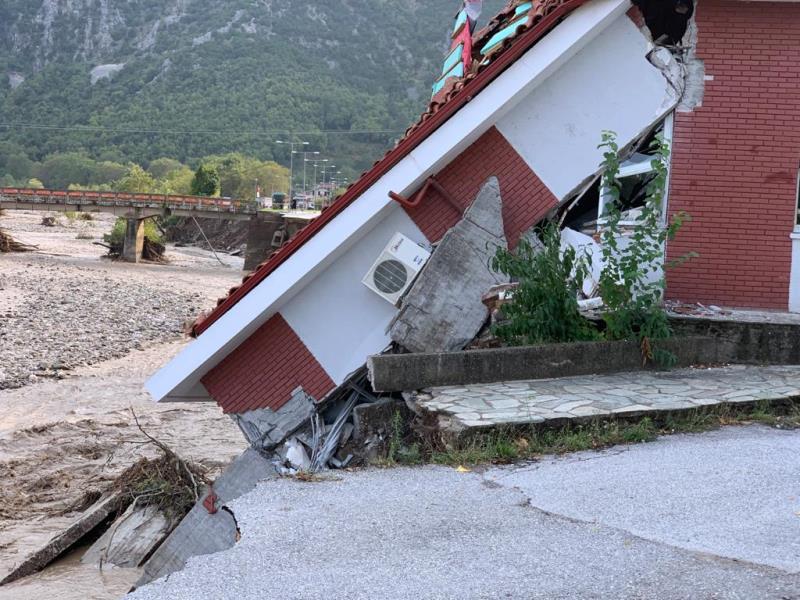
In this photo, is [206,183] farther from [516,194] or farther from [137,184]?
[516,194]

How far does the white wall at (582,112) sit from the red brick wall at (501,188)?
0.36 feet

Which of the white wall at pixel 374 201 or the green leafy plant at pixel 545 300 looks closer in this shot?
the green leafy plant at pixel 545 300

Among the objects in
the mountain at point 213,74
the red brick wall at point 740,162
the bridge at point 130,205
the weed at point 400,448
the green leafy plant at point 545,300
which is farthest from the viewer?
the mountain at point 213,74

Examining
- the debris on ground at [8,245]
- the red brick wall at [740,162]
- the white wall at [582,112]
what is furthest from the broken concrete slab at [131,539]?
the debris on ground at [8,245]

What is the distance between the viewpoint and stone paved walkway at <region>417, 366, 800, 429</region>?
6930 mm

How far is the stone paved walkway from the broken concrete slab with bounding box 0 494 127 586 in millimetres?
3150

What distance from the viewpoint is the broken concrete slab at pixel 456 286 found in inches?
346

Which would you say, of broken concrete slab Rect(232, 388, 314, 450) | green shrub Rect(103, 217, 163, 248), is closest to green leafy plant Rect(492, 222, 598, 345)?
broken concrete slab Rect(232, 388, 314, 450)

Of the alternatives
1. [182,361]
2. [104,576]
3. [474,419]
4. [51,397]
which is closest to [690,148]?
[474,419]

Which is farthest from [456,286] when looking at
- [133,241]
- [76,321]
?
[133,241]

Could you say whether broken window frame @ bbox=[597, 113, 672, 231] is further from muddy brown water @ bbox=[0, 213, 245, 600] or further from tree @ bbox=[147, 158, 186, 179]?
tree @ bbox=[147, 158, 186, 179]

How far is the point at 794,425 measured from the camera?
22.9 feet

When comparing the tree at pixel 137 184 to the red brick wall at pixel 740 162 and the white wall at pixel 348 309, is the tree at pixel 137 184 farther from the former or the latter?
the red brick wall at pixel 740 162

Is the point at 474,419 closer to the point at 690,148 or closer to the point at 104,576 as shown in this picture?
the point at 104,576
